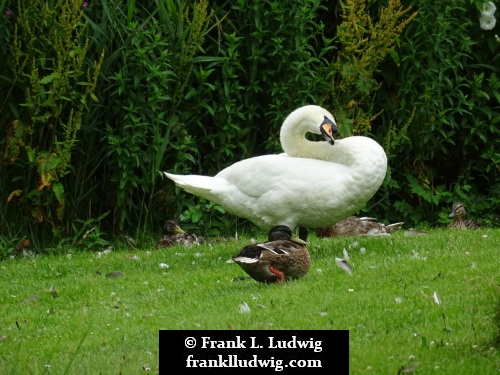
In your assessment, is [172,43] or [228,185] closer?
[228,185]

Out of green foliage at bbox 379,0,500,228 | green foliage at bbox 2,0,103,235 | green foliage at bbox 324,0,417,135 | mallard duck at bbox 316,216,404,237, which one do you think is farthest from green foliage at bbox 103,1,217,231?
green foliage at bbox 379,0,500,228

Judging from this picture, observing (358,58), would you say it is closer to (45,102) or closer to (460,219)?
(460,219)

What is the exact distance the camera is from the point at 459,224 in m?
11.3

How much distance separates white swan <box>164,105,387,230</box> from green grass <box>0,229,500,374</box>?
0.44 meters

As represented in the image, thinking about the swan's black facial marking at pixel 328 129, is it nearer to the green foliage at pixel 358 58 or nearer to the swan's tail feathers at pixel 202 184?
the swan's tail feathers at pixel 202 184

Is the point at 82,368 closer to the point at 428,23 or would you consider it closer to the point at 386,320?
the point at 386,320

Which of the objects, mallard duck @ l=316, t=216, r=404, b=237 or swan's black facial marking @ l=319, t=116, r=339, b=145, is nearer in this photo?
swan's black facial marking @ l=319, t=116, r=339, b=145

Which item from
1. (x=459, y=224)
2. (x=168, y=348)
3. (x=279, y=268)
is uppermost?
(x=168, y=348)

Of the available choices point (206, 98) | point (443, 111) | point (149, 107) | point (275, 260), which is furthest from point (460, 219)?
point (275, 260)

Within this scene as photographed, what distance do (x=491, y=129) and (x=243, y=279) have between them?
15.3 feet

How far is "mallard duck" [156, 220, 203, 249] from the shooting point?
1070 centimetres

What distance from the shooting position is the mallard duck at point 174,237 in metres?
10.7

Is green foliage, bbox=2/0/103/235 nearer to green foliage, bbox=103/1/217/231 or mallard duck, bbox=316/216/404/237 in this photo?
green foliage, bbox=103/1/217/231

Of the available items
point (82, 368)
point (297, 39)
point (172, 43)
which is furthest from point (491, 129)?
point (82, 368)
